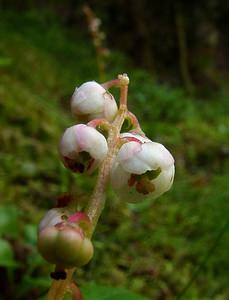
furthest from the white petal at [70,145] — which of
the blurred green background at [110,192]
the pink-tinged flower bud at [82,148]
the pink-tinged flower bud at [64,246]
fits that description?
the blurred green background at [110,192]

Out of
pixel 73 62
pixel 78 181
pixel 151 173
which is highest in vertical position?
pixel 73 62

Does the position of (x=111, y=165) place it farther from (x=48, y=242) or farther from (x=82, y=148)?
(x=48, y=242)

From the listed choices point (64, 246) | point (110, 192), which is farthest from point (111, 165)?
point (110, 192)

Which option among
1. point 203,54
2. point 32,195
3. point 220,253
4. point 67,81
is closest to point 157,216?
point 220,253

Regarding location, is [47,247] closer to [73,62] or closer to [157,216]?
[157,216]

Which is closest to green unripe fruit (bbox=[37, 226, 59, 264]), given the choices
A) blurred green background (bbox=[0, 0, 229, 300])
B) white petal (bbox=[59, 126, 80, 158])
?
white petal (bbox=[59, 126, 80, 158])

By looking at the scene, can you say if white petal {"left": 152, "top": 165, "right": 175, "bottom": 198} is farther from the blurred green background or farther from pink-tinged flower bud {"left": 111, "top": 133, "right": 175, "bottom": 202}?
the blurred green background
